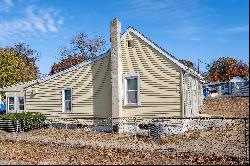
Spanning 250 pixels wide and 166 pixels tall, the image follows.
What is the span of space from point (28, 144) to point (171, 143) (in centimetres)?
663

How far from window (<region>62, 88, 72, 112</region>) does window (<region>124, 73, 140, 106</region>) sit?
13.8ft

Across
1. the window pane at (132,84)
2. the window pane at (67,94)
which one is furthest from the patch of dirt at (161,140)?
the window pane at (132,84)

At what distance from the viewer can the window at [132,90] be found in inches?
835

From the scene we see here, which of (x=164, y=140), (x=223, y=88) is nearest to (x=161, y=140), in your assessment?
(x=164, y=140)

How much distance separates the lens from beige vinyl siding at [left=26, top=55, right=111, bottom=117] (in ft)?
72.8

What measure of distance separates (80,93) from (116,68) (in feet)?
10.9

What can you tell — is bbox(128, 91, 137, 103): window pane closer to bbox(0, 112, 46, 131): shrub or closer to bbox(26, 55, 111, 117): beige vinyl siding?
bbox(26, 55, 111, 117): beige vinyl siding

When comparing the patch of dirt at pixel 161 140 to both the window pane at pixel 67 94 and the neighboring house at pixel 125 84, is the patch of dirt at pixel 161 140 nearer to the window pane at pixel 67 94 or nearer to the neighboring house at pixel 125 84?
the neighboring house at pixel 125 84

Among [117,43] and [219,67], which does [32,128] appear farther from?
[219,67]

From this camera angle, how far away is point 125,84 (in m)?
21.5

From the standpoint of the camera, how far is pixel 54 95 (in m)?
24.1

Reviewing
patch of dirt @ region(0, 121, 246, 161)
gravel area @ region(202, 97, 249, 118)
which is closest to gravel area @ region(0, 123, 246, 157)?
patch of dirt @ region(0, 121, 246, 161)

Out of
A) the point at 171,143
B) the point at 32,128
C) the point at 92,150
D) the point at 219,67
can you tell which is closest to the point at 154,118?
the point at 171,143

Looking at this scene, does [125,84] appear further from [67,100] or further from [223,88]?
[223,88]
